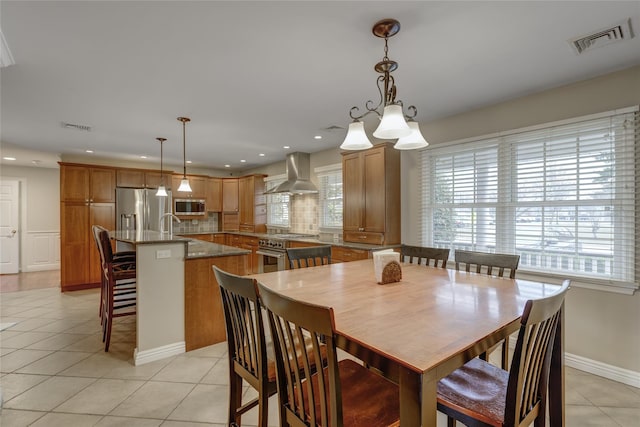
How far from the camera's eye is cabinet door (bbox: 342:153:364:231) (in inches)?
166

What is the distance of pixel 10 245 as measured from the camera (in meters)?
6.50

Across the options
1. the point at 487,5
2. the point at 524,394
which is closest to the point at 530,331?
the point at 524,394

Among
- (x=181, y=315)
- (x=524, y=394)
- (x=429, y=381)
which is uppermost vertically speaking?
(x=429, y=381)

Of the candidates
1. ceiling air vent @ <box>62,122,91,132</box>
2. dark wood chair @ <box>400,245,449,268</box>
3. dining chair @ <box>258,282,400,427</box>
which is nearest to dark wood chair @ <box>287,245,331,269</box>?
dark wood chair @ <box>400,245,449,268</box>

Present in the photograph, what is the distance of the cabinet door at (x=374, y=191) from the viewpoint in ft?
12.7

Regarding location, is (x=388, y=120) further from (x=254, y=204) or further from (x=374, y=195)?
(x=254, y=204)

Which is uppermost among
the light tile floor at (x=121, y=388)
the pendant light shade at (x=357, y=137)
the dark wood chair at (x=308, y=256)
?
the pendant light shade at (x=357, y=137)

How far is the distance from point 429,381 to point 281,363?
0.60 metres

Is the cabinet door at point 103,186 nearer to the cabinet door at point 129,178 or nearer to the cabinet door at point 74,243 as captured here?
the cabinet door at point 129,178

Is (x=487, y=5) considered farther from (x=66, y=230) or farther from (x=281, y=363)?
(x=66, y=230)

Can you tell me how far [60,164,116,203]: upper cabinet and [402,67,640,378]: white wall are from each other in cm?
618

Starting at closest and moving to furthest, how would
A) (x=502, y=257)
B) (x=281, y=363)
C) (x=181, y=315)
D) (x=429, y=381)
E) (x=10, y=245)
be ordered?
(x=429, y=381) → (x=281, y=363) → (x=502, y=257) → (x=181, y=315) → (x=10, y=245)

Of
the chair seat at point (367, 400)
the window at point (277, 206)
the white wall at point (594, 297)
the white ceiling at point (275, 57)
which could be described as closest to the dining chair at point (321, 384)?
the chair seat at point (367, 400)

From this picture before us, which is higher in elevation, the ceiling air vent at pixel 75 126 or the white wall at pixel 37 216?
the ceiling air vent at pixel 75 126
